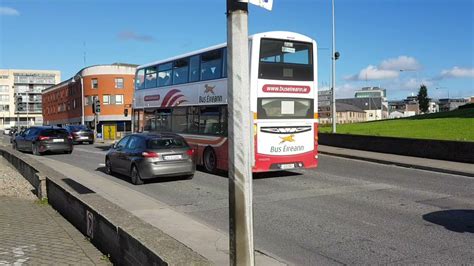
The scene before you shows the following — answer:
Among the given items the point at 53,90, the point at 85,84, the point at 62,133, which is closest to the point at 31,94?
the point at 53,90

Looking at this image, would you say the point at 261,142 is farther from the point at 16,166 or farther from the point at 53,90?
the point at 53,90

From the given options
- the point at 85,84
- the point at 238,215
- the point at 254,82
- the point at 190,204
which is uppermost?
the point at 85,84

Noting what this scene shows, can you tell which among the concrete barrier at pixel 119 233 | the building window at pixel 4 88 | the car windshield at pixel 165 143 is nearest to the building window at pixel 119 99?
the car windshield at pixel 165 143

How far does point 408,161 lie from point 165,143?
9320 millimetres

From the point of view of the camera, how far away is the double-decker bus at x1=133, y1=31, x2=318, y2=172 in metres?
13.6

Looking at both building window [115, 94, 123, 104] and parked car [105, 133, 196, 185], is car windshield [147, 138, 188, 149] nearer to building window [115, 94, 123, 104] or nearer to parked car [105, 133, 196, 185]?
parked car [105, 133, 196, 185]

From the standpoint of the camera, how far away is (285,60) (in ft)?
45.7

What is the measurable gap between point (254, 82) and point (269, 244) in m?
7.15

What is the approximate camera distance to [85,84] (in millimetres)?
79562

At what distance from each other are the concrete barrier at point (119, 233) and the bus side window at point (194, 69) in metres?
8.22

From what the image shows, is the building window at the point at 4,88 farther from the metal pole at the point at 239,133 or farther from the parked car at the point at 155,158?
the metal pole at the point at 239,133

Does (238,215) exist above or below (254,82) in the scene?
below

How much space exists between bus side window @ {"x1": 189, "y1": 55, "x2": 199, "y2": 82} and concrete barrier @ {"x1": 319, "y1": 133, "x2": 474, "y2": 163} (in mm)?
9301

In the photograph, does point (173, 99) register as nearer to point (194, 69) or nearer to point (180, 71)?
point (180, 71)
